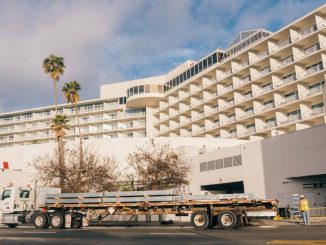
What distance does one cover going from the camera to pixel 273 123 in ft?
220

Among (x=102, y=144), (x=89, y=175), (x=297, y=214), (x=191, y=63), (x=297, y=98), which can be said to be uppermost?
(x=191, y=63)

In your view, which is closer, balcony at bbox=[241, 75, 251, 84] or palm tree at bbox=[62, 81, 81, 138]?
palm tree at bbox=[62, 81, 81, 138]

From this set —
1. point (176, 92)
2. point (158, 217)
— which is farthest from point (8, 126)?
point (158, 217)

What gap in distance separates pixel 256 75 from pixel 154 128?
3196 centimetres

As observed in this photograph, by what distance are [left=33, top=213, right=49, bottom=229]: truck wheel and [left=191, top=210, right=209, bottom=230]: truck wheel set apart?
958cm

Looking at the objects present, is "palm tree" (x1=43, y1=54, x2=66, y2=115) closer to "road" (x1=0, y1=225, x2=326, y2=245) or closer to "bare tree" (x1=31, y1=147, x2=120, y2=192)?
"bare tree" (x1=31, y1=147, x2=120, y2=192)

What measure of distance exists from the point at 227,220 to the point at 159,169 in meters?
28.4

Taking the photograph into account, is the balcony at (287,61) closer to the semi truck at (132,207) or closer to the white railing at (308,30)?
the white railing at (308,30)

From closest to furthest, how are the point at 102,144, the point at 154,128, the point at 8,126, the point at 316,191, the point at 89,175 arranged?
the point at 316,191, the point at 89,175, the point at 102,144, the point at 154,128, the point at 8,126

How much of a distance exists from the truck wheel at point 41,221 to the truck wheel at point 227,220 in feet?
36.7

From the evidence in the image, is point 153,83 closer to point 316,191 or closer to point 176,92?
point 176,92

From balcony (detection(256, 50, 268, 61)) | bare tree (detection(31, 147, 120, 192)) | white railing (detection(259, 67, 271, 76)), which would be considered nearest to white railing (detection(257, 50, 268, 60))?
balcony (detection(256, 50, 268, 61))

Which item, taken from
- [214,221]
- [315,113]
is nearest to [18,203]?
[214,221]

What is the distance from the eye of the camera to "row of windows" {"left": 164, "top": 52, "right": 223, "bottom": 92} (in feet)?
259
